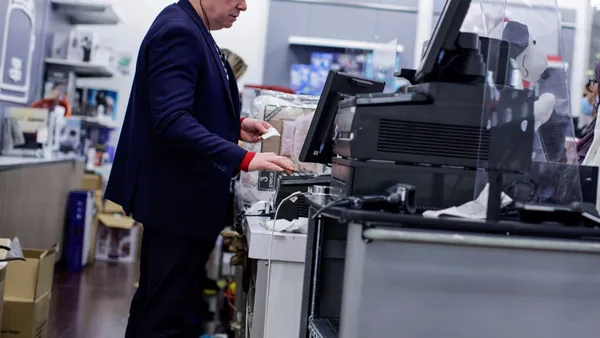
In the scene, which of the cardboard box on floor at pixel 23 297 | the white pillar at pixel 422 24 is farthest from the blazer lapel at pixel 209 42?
the white pillar at pixel 422 24

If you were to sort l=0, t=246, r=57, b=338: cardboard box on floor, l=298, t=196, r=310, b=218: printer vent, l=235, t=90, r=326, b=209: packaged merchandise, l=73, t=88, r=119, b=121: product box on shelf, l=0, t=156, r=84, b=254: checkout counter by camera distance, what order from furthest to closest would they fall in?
l=73, t=88, r=119, b=121: product box on shelf → l=0, t=156, r=84, b=254: checkout counter → l=0, t=246, r=57, b=338: cardboard box on floor → l=235, t=90, r=326, b=209: packaged merchandise → l=298, t=196, r=310, b=218: printer vent

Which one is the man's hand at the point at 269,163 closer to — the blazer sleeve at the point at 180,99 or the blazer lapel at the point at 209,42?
the blazer sleeve at the point at 180,99

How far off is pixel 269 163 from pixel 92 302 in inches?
111

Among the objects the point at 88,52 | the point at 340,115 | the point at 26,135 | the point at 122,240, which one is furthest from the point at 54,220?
the point at 340,115

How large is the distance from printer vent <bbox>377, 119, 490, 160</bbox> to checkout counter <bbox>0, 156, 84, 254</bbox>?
250cm

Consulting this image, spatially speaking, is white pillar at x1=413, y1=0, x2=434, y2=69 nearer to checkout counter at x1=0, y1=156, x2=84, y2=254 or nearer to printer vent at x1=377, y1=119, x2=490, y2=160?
checkout counter at x1=0, y1=156, x2=84, y2=254

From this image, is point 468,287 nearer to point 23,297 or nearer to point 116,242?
point 23,297

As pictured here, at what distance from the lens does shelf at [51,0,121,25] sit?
5.46 m

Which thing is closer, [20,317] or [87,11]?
[20,317]

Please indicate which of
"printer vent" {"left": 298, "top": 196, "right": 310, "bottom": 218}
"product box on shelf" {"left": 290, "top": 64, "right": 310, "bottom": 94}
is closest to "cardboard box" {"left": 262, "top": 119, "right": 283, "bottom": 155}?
"printer vent" {"left": 298, "top": 196, "right": 310, "bottom": 218}

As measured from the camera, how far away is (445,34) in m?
1.46

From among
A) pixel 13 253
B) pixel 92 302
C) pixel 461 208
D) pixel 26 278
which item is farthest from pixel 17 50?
pixel 461 208

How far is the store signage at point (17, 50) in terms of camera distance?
4.25 meters

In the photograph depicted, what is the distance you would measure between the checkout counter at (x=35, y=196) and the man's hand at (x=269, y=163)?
2.09 metres
